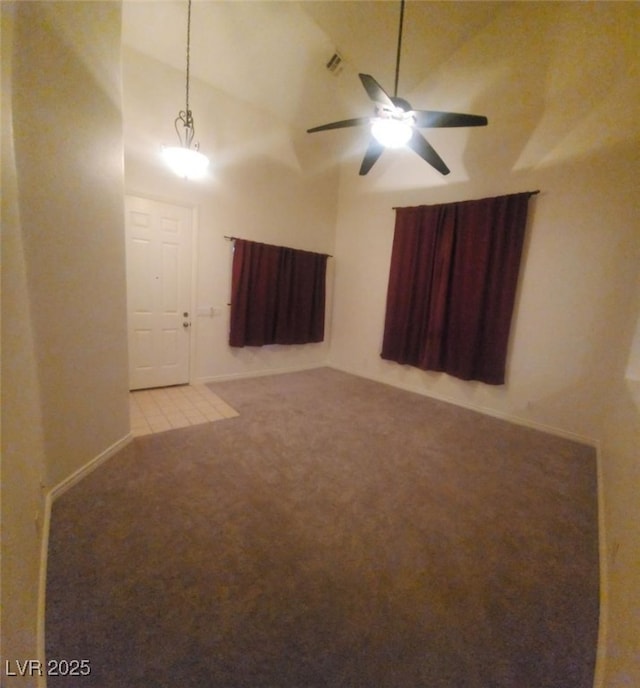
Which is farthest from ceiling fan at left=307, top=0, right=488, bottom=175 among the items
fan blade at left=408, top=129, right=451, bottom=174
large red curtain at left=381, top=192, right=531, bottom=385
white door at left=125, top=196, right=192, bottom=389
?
white door at left=125, top=196, right=192, bottom=389

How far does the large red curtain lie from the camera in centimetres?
311

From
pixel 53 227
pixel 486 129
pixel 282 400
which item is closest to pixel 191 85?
pixel 53 227

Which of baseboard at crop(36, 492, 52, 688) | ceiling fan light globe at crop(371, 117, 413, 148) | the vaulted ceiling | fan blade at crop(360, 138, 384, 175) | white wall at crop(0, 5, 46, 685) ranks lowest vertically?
baseboard at crop(36, 492, 52, 688)

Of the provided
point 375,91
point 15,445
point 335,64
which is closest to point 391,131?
point 375,91

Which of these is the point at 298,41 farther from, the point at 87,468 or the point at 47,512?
the point at 47,512

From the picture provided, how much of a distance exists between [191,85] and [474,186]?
133 inches

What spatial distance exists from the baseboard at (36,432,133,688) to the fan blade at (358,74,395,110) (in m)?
3.07

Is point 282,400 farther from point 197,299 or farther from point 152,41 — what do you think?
point 152,41

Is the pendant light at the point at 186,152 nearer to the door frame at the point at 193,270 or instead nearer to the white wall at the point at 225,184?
the white wall at the point at 225,184

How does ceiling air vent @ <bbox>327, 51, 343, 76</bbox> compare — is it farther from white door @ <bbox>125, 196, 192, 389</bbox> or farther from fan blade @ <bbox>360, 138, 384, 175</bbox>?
white door @ <bbox>125, 196, 192, 389</bbox>

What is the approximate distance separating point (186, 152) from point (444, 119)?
223 centimetres

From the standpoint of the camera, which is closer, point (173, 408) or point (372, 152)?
point (372, 152)

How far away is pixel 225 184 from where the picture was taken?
3.63m

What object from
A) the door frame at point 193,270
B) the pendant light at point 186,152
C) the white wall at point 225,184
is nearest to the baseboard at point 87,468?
the door frame at point 193,270
